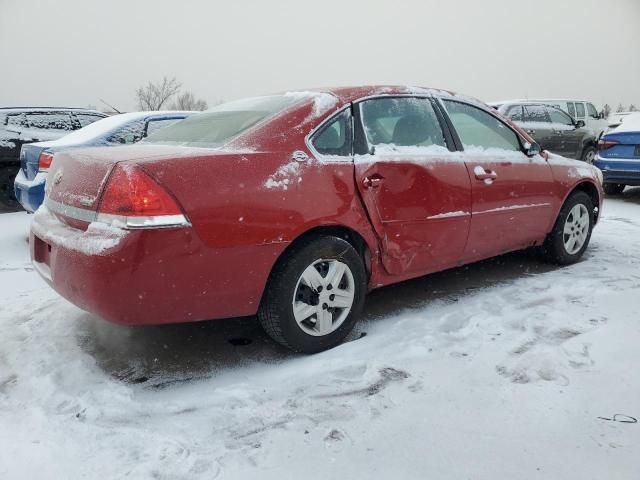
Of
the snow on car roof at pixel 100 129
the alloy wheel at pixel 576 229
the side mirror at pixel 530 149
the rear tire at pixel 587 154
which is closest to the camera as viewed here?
the side mirror at pixel 530 149

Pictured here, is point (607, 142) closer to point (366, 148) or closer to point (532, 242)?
point (532, 242)

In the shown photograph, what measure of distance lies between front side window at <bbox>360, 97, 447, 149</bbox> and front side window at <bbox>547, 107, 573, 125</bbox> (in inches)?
349

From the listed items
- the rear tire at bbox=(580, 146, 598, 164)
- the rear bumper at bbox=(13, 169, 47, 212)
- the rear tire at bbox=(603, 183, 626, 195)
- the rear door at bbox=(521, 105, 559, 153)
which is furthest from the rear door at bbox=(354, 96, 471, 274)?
the rear tire at bbox=(580, 146, 598, 164)

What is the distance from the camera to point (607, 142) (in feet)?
27.5

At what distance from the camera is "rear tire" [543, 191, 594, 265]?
4.44 meters

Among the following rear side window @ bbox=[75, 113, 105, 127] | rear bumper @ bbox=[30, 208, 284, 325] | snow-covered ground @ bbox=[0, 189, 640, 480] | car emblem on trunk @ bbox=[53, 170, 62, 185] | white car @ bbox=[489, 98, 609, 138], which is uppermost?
white car @ bbox=[489, 98, 609, 138]

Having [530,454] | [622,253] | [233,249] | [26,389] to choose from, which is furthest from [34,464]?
[622,253]

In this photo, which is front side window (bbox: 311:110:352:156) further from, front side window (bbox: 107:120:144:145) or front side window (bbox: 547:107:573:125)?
front side window (bbox: 547:107:573:125)

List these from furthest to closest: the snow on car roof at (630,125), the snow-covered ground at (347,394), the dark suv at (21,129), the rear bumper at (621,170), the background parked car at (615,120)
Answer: the background parked car at (615,120) < the snow on car roof at (630,125) < the rear bumper at (621,170) < the dark suv at (21,129) < the snow-covered ground at (347,394)

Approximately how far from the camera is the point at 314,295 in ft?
9.29

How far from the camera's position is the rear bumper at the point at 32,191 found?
5246 millimetres

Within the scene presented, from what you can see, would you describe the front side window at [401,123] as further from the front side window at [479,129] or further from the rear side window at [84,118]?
the rear side window at [84,118]

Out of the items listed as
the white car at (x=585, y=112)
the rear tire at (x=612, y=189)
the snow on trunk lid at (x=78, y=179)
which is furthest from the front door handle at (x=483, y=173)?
the white car at (x=585, y=112)

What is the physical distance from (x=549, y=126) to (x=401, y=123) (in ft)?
29.4
